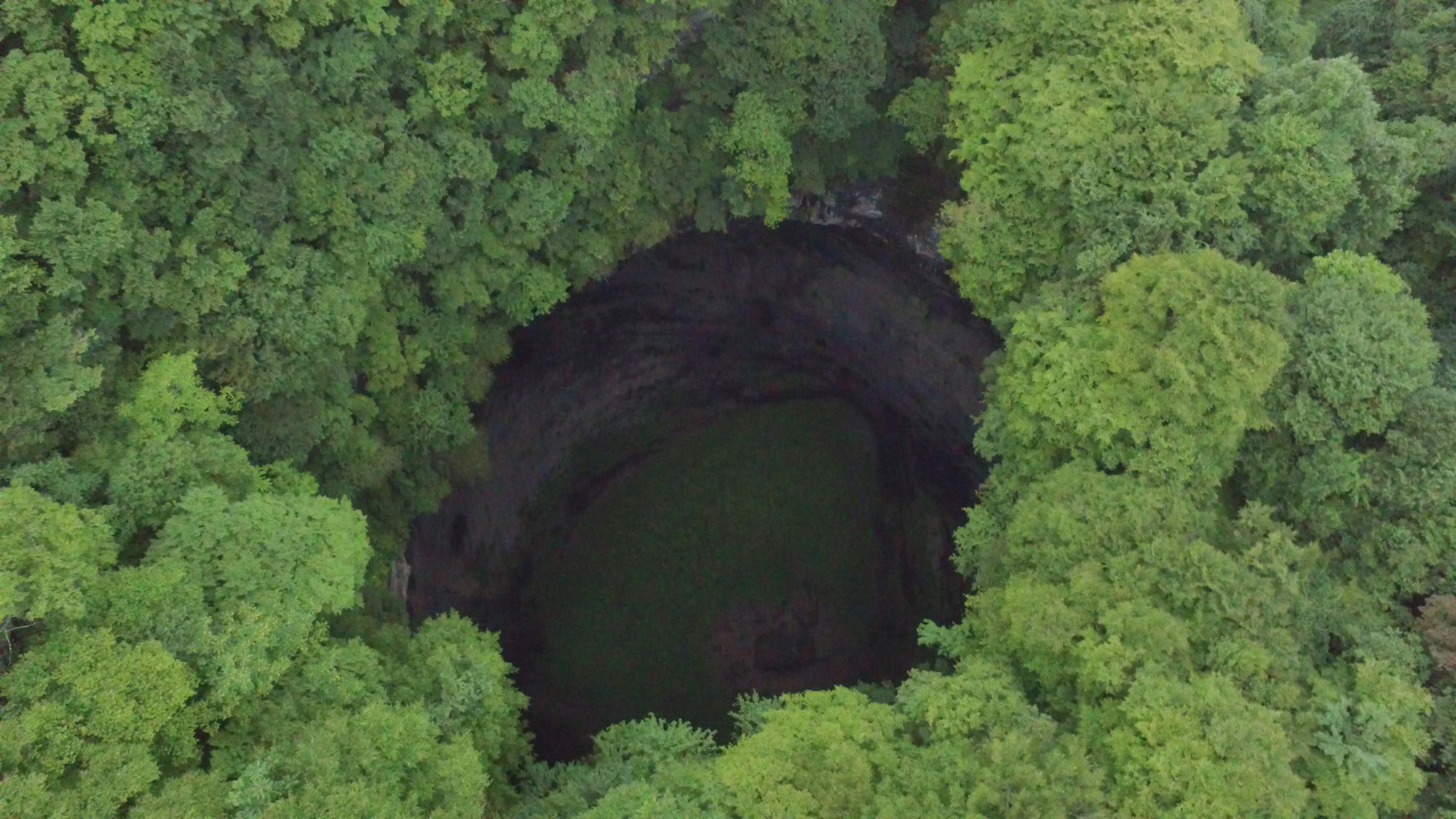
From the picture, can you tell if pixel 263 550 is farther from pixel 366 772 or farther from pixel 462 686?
pixel 462 686

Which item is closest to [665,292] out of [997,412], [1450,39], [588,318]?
[588,318]

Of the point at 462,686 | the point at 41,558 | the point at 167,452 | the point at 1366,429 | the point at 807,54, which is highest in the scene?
the point at 807,54

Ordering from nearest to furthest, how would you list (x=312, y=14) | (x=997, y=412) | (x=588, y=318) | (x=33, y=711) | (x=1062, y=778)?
(x=33, y=711) → (x=1062, y=778) → (x=312, y=14) → (x=997, y=412) → (x=588, y=318)

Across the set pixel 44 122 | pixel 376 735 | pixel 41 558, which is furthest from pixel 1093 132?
pixel 41 558

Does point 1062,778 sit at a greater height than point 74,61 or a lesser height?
lesser

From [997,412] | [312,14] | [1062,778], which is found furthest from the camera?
[997,412]

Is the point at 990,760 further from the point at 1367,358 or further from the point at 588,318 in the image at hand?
the point at 588,318

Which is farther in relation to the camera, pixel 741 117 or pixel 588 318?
pixel 588 318
